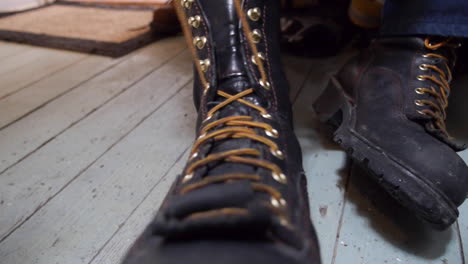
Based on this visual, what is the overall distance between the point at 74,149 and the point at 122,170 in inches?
5.0

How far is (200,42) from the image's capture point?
0.48 metres

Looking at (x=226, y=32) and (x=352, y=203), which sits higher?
(x=226, y=32)

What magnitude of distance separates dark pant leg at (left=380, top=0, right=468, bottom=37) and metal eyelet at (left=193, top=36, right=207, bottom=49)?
0.28 meters

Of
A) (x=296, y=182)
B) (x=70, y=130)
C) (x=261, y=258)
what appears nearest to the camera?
(x=261, y=258)

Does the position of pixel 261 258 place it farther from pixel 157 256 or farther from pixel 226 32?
pixel 226 32

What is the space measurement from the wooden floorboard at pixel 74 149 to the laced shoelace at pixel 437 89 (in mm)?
507

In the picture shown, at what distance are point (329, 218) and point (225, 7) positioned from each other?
321mm

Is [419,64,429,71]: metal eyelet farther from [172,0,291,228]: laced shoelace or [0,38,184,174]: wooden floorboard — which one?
Answer: [0,38,184,174]: wooden floorboard

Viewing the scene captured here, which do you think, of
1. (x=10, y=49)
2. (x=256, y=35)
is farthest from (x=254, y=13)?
(x=10, y=49)

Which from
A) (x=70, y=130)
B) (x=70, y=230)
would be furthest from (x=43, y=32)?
(x=70, y=230)

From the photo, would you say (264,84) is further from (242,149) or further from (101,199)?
(101,199)

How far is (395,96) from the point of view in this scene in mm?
475

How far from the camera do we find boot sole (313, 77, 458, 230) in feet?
1.24

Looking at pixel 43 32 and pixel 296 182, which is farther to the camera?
pixel 43 32
